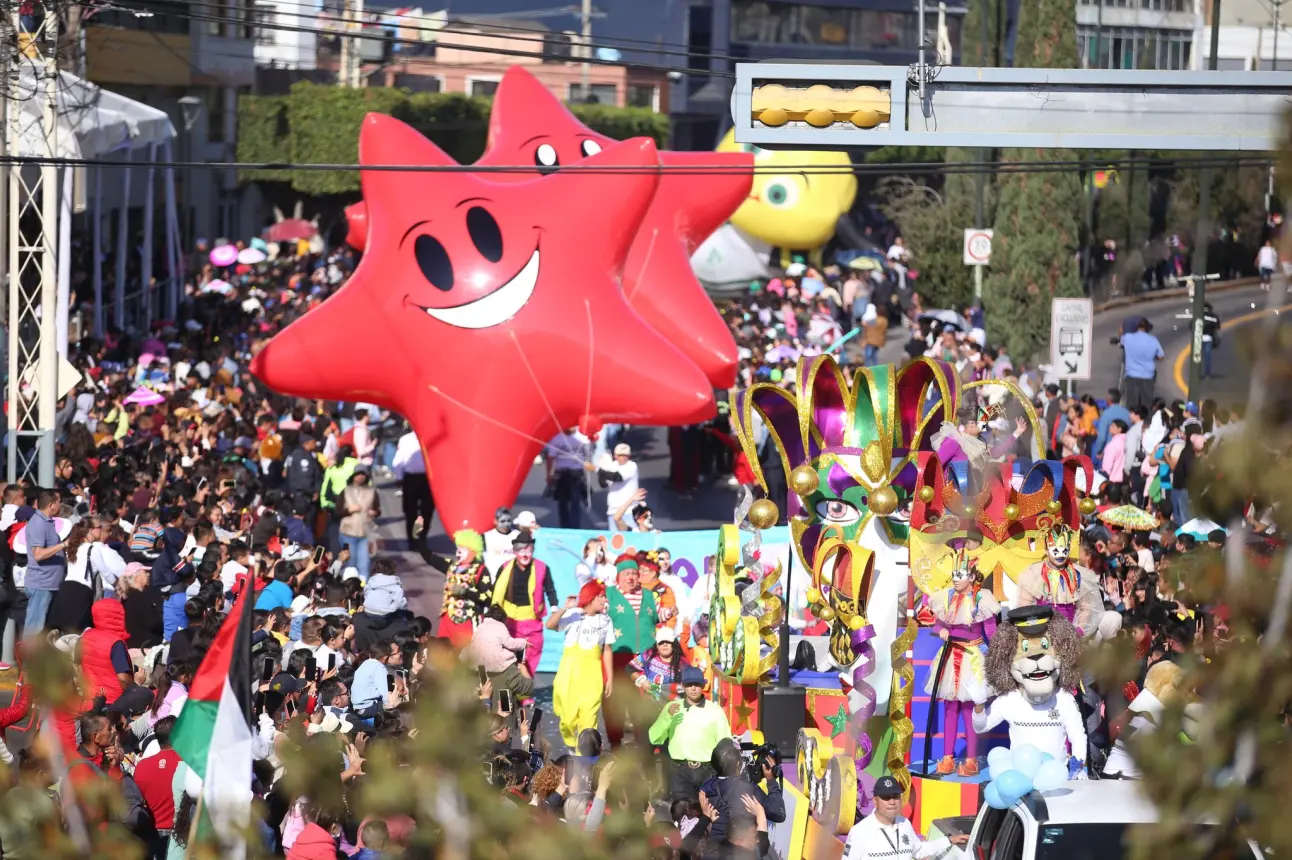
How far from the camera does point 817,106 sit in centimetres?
1019

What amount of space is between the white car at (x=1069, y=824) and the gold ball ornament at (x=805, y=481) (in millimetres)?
4898

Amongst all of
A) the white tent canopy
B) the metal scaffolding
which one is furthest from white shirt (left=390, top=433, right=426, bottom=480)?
the white tent canopy

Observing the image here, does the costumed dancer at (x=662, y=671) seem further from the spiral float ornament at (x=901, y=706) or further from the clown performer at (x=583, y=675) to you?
the spiral float ornament at (x=901, y=706)

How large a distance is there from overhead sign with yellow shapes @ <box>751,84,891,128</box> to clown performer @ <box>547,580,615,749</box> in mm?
3826

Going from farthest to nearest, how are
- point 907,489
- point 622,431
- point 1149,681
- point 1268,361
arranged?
point 622,431 < point 907,489 < point 1149,681 < point 1268,361

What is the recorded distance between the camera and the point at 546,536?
53.0 ft

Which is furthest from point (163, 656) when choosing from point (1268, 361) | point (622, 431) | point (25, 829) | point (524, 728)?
point (622, 431)

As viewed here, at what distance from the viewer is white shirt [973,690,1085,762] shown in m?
10.6

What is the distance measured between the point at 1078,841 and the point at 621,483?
34.8 ft

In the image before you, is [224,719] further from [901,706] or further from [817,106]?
[901,706]

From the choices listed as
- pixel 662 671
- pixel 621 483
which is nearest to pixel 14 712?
pixel 662 671

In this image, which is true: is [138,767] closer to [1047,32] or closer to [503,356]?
[503,356]

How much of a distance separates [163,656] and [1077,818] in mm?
6367

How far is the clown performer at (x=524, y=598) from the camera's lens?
45.5 feet
